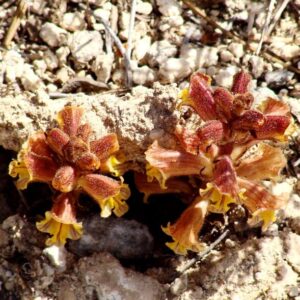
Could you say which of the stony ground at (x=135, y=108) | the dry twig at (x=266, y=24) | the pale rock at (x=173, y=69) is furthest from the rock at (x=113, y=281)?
the dry twig at (x=266, y=24)

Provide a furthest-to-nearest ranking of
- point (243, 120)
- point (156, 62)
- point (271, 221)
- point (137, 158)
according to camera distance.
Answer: point (156, 62) < point (137, 158) < point (271, 221) < point (243, 120)

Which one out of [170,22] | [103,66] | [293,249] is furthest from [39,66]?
[293,249]

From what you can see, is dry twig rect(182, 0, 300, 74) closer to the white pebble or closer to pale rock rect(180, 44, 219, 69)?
pale rock rect(180, 44, 219, 69)

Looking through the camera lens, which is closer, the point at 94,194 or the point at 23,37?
the point at 94,194

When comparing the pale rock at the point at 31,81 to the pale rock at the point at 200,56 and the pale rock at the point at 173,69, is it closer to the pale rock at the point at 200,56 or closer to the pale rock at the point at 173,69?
the pale rock at the point at 173,69

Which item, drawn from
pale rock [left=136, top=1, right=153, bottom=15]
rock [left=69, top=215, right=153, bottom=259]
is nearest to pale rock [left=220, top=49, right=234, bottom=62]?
pale rock [left=136, top=1, right=153, bottom=15]

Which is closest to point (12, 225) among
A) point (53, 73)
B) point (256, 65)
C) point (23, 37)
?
point (53, 73)

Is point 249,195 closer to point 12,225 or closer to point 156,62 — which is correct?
point 156,62
